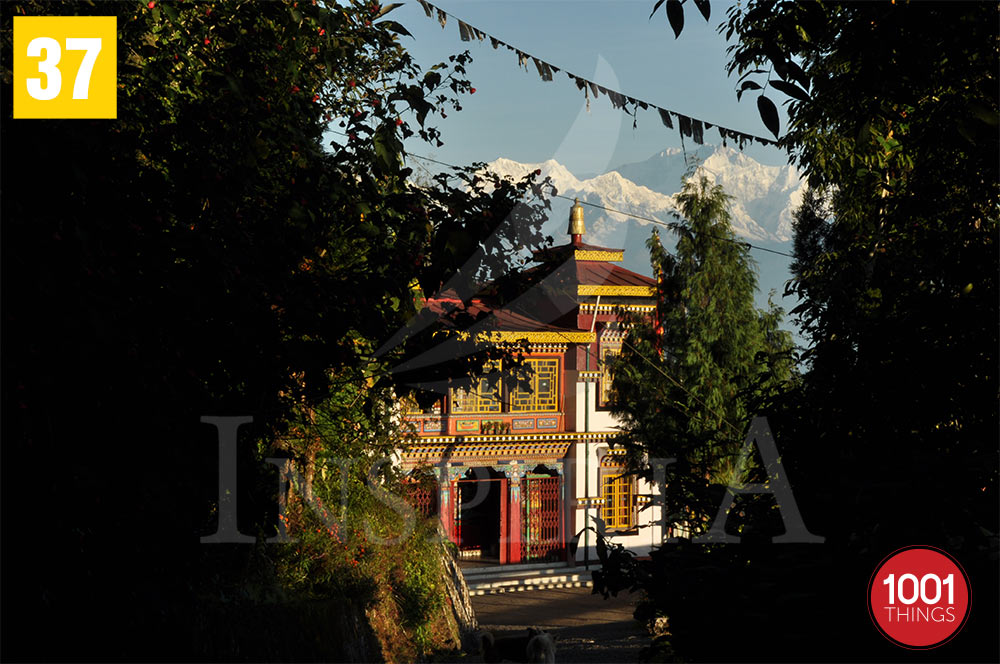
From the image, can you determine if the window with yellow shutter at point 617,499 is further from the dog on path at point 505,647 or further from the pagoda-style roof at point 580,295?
the dog on path at point 505,647

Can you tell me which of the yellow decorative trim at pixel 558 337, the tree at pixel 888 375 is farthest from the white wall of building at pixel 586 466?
the tree at pixel 888 375

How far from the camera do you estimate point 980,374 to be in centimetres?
503

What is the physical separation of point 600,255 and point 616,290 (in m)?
3.01

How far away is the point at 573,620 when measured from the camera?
2342 centimetres

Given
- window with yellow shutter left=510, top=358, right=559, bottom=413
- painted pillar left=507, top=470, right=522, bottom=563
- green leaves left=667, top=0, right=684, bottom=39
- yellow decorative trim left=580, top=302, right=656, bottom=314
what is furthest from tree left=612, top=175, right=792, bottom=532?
green leaves left=667, top=0, right=684, bottom=39

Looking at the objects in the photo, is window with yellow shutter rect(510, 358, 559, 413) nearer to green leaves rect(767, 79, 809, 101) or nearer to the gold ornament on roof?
the gold ornament on roof

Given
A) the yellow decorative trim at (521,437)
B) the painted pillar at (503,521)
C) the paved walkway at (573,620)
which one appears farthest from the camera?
the painted pillar at (503,521)

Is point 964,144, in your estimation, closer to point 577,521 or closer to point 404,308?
point 404,308

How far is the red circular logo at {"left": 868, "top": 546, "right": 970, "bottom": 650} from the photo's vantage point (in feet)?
11.5

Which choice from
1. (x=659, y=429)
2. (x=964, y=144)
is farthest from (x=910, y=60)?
(x=659, y=429)

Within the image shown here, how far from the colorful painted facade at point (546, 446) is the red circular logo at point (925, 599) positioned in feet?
82.1

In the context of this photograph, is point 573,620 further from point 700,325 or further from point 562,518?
point 700,325

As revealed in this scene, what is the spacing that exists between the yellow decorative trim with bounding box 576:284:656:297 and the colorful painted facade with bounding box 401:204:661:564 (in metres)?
0.03

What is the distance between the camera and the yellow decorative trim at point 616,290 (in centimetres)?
2909
